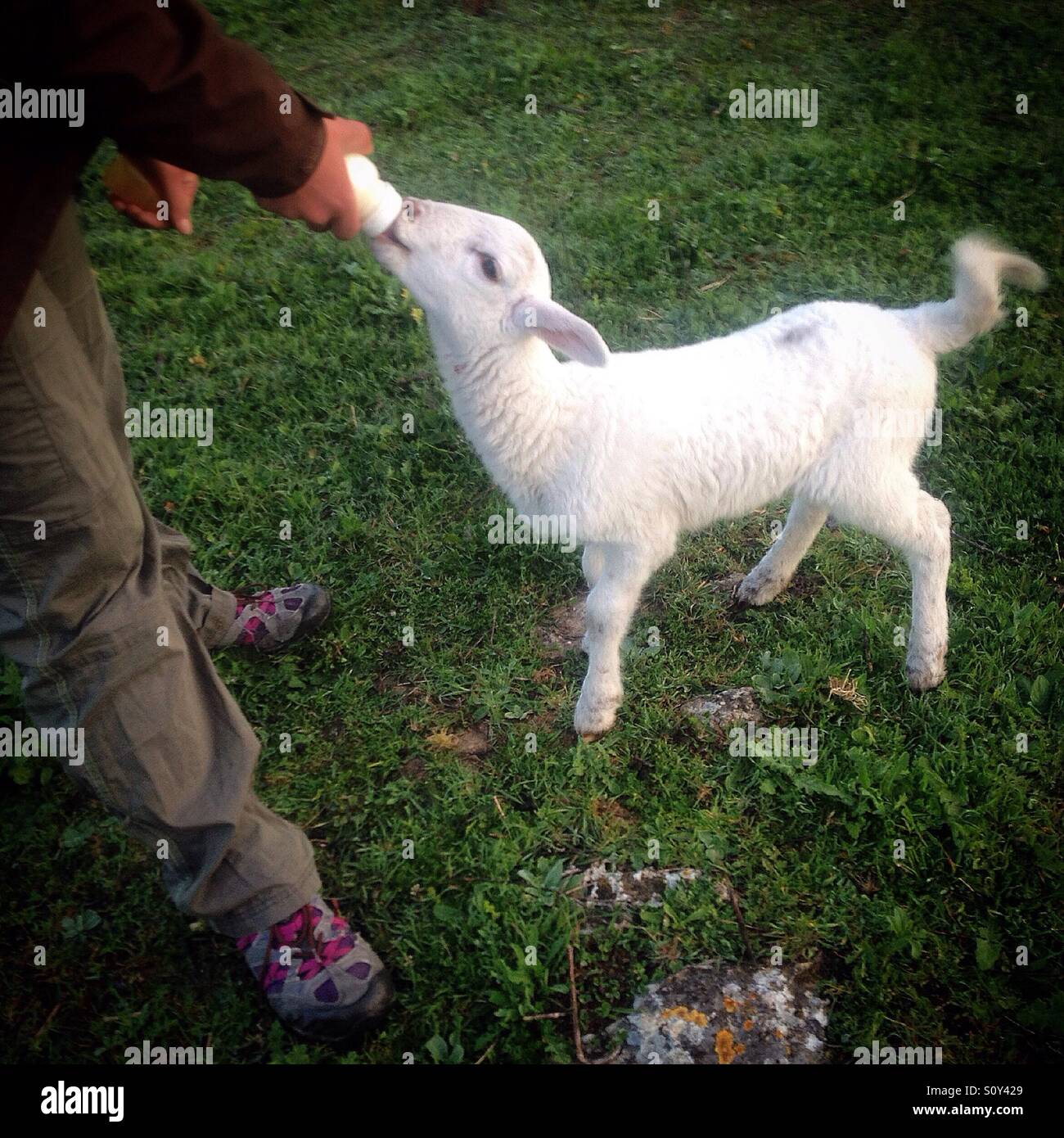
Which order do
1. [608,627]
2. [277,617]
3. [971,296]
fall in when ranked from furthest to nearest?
[277,617], [608,627], [971,296]

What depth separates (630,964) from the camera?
2.45 m

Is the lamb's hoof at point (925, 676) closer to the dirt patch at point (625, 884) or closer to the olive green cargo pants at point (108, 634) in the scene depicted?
the dirt patch at point (625, 884)

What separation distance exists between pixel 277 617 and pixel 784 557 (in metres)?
1.83

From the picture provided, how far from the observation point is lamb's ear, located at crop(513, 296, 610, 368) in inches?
93.0

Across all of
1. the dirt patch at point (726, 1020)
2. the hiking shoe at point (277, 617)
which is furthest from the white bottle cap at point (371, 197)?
the dirt patch at point (726, 1020)

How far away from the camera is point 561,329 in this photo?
2.43 metres

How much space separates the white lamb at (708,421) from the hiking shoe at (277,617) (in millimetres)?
881

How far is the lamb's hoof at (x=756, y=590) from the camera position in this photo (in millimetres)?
3395

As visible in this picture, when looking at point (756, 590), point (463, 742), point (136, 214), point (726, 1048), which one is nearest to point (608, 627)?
point (463, 742)

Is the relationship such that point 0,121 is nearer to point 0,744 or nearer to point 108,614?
point 108,614

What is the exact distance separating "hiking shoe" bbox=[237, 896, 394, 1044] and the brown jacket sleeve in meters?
1.78

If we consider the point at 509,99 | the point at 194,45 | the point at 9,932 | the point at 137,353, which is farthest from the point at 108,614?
the point at 509,99

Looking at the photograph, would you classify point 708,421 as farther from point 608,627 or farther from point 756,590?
point 756,590

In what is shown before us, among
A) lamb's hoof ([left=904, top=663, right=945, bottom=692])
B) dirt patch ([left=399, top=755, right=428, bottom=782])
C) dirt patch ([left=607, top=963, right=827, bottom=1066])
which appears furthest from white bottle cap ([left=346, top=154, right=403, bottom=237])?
lamb's hoof ([left=904, top=663, right=945, bottom=692])
